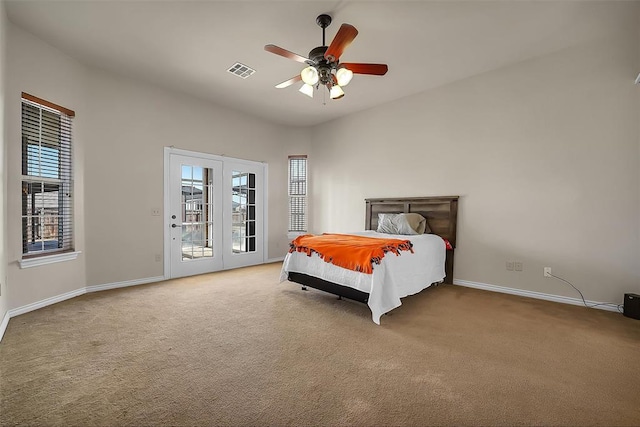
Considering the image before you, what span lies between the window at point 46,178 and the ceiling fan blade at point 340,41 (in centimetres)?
313

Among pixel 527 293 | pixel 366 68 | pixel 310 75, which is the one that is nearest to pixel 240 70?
pixel 310 75

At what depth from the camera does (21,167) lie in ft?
9.45

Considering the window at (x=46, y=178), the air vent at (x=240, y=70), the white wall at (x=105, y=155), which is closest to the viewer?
the white wall at (x=105, y=155)

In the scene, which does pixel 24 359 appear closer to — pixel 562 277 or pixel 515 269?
pixel 515 269

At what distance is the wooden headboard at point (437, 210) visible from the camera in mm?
4094

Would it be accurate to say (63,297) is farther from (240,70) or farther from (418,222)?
(418,222)

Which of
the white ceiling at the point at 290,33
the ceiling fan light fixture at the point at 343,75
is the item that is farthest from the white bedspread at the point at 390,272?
the white ceiling at the point at 290,33

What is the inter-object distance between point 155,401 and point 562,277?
13.5ft

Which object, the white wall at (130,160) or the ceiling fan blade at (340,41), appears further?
the white wall at (130,160)

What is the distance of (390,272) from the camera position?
2.79m

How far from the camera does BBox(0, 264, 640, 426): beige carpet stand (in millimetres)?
1500

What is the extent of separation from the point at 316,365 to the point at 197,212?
3.52 meters

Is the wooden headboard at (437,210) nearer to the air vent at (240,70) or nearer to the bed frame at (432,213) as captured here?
the bed frame at (432,213)

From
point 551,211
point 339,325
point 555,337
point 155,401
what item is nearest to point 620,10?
point 551,211
